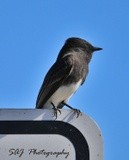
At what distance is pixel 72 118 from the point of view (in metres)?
2.25

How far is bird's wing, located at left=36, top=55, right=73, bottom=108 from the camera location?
5.24 metres

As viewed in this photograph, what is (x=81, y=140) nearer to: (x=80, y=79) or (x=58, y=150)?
(x=58, y=150)

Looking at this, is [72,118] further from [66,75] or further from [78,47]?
[78,47]

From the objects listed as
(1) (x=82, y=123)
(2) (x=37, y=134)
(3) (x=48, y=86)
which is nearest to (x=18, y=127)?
(2) (x=37, y=134)

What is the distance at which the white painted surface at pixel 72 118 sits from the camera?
2.14m

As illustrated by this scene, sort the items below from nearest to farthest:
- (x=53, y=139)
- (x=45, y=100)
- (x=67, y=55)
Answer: (x=53, y=139) < (x=45, y=100) < (x=67, y=55)

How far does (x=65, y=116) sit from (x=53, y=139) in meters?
0.13

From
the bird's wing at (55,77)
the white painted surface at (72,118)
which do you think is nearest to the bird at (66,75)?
the bird's wing at (55,77)

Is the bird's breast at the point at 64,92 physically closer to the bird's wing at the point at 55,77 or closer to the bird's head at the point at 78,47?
the bird's wing at the point at 55,77

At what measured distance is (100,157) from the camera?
2066mm

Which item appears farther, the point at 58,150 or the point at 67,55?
the point at 67,55

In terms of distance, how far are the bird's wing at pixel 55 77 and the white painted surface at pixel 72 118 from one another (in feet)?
8.75

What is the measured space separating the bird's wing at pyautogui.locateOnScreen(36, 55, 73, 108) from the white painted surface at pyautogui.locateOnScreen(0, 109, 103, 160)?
2667 millimetres

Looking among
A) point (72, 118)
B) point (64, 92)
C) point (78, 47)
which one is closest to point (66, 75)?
point (64, 92)
